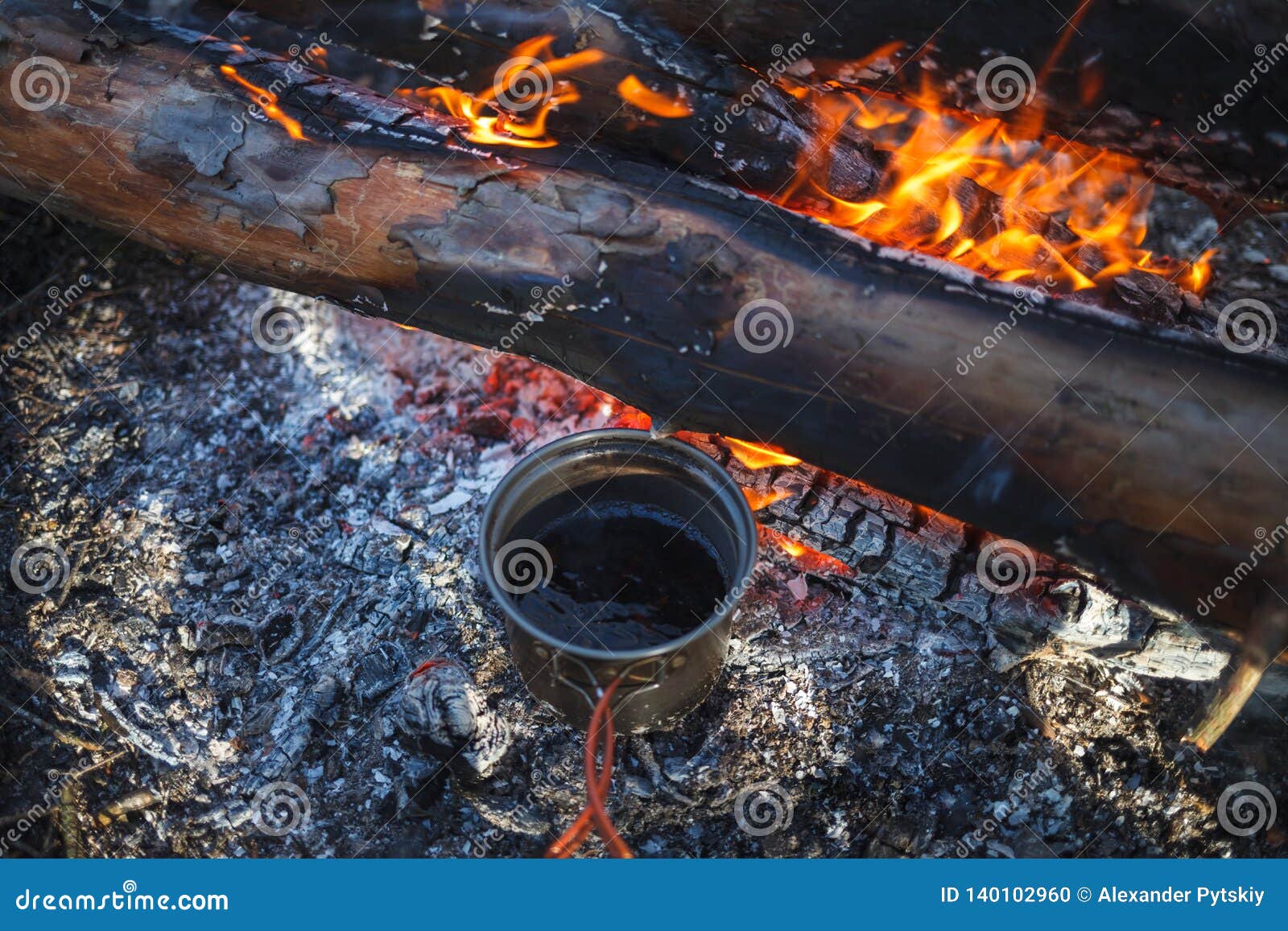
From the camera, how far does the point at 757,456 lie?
323 cm

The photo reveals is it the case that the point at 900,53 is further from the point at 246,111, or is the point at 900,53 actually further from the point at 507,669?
the point at 507,669

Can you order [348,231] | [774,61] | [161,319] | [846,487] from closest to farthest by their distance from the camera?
1. [348,231]
2. [846,487]
3. [774,61]
4. [161,319]

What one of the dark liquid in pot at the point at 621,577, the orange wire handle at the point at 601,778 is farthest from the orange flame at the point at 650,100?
the orange wire handle at the point at 601,778

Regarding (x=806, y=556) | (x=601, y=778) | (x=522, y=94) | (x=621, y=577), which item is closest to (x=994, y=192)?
(x=806, y=556)

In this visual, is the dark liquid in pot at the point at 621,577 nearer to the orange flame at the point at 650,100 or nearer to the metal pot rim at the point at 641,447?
the metal pot rim at the point at 641,447

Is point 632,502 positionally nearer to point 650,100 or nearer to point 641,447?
point 641,447

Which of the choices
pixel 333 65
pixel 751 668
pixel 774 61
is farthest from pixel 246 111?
pixel 751 668

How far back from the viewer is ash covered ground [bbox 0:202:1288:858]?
290 centimetres

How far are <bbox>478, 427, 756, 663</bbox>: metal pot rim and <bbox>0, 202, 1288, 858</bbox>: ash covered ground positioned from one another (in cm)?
65

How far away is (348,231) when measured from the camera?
303 cm

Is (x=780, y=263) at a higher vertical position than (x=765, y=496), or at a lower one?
higher

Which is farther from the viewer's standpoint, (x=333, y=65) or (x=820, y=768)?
(x=333, y=65)

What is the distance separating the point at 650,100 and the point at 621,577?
1877 mm

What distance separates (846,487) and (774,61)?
1737 mm
